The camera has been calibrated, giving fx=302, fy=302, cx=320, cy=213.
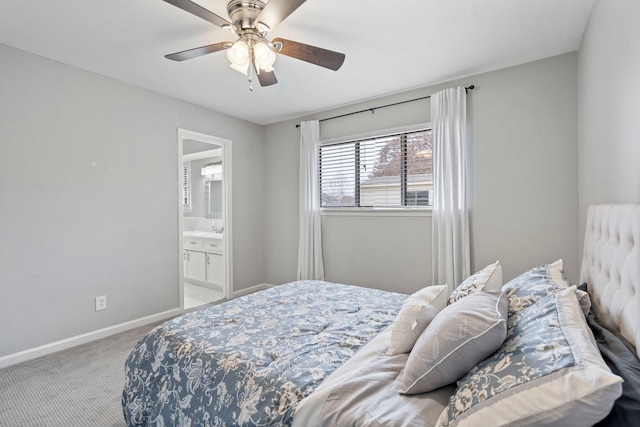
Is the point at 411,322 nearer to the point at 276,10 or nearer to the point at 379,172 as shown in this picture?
the point at 276,10

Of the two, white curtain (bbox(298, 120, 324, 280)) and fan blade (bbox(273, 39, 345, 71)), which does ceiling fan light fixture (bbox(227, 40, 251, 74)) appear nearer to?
fan blade (bbox(273, 39, 345, 71))

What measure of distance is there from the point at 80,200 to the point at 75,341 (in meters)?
1.28

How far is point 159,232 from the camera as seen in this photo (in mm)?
3387

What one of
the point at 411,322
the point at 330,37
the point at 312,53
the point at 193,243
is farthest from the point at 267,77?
the point at 193,243

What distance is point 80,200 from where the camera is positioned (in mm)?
2785

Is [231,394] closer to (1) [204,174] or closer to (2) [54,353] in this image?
(2) [54,353]

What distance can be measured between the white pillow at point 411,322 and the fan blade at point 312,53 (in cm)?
154

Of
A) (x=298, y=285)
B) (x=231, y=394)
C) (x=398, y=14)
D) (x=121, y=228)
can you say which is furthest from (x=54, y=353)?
(x=398, y=14)

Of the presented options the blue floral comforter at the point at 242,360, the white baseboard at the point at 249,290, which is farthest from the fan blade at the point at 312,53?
the white baseboard at the point at 249,290

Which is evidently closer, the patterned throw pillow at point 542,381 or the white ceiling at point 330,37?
the patterned throw pillow at point 542,381

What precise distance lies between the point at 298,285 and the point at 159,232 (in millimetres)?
1895

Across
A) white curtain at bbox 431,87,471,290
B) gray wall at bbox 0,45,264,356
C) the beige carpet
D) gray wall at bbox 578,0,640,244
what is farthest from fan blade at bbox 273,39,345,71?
the beige carpet

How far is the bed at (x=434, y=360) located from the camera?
743mm

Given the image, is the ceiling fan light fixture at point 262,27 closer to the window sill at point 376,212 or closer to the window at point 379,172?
the window at point 379,172
